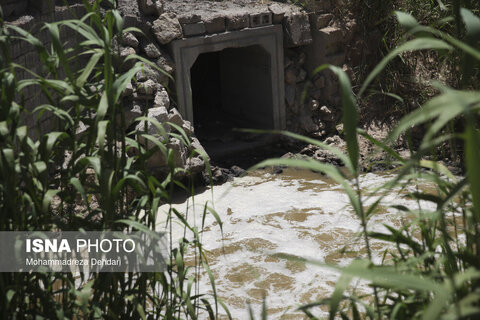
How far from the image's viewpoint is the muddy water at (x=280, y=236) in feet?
14.6

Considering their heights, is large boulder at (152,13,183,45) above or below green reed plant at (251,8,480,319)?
above

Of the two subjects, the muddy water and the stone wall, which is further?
the stone wall

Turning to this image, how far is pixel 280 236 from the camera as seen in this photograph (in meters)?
5.52

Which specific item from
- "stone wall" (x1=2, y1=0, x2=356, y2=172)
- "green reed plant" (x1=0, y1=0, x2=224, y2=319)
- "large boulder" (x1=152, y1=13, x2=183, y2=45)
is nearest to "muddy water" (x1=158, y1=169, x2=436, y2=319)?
"stone wall" (x1=2, y1=0, x2=356, y2=172)

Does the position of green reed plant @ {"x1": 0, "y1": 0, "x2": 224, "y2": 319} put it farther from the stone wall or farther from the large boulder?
the large boulder

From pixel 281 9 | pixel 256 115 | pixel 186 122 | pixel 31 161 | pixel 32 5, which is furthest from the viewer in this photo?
pixel 256 115

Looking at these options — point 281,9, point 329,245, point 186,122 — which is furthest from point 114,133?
point 281,9

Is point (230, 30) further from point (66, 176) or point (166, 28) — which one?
point (66, 176)

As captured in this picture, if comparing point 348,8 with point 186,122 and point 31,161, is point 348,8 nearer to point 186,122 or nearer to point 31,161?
point 186,122

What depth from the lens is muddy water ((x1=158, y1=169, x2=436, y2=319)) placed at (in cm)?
445

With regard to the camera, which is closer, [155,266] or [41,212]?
[41,212]

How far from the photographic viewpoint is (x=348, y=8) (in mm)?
7766

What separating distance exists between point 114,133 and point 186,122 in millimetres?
4115

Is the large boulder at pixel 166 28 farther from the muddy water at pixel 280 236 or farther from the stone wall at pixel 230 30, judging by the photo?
the muddy water at pixel 280 236
